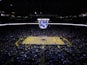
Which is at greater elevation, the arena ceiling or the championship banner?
the arena ceiling

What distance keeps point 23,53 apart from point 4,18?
20054 millimetres

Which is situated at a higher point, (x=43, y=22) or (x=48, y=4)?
(x=48, y=4)

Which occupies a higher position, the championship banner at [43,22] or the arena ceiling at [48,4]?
the arena ceiling at [48,4]

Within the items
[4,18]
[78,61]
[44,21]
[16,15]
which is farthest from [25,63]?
[16,15]

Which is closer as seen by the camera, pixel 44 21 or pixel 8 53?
pixel 8 53

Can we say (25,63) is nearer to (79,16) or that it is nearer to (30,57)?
(30,57)

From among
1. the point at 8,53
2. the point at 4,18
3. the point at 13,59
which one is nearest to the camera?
the point at 13,59

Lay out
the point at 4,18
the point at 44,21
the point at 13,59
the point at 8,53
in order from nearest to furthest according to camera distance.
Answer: the point at 13,59
the point at 8,53
the point at 44,21
the point at 4,18

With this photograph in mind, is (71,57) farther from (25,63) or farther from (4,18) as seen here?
(4,18)

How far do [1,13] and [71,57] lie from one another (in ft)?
74.7

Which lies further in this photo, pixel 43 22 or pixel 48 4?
pixel 48 4

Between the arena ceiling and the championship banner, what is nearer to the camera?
the championship banner

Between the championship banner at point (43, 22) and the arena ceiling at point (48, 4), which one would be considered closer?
the championship banner at point (43, 22)

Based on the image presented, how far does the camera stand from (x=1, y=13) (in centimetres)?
3241
